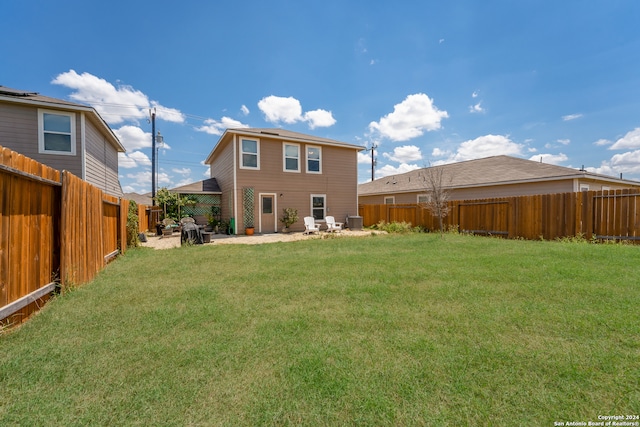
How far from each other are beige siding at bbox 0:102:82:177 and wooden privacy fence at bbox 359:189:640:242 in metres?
16.2

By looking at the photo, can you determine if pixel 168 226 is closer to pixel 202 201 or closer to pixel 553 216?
pixel 202 201

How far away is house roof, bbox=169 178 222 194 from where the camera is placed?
15.4m

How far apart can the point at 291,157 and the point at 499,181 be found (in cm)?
1147

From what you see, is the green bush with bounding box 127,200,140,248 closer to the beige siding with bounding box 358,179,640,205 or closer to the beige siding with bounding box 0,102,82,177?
the beige siding with bounding box 0,102,82,177

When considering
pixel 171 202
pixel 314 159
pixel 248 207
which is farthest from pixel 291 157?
pixel 171 202

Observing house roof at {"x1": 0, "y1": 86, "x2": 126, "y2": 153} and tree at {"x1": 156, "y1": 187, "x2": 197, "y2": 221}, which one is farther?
tree at {"x1": 156, "y1": 187, "x2": 197, "y2": 221}

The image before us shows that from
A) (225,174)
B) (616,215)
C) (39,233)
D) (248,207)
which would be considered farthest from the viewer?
(225,174)

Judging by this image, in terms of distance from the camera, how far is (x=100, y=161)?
11102 mm

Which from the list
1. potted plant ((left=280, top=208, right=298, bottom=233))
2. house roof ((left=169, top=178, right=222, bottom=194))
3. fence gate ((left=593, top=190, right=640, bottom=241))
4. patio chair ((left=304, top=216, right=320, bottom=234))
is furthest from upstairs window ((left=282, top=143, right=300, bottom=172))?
fence gate ((left=593, top=190, right=640, bottom=241))

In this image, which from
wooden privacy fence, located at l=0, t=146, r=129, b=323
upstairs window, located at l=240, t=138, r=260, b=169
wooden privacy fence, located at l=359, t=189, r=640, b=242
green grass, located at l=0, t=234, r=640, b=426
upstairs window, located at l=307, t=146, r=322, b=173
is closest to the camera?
green grass, located at l=0, t=234, r=640, b=426

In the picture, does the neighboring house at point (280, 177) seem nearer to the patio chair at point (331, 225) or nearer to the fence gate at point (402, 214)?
the patio chair at point (331, 225)

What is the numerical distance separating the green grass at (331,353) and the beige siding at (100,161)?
27.6 feet

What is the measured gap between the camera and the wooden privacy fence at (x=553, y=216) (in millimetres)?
7855

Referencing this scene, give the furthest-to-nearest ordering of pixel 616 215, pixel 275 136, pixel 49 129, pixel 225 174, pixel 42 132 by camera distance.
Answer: pixel 225 174 → pixel 275 136 → pixel 49 129 → pixel 42 132 → pixel 616 215
